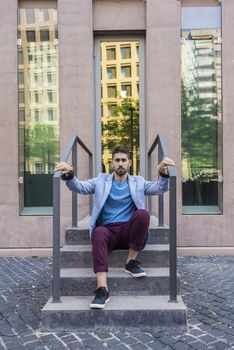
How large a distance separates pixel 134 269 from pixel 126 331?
677mm

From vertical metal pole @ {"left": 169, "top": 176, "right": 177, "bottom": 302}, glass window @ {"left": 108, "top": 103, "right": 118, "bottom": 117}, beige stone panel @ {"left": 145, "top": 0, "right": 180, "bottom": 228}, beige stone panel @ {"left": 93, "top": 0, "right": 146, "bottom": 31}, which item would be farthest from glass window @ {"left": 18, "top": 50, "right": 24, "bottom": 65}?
vertical metal pole @ {"left": 169, "top": 176, "right": 177, "bottom": 302}

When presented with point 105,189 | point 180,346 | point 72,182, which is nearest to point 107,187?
point 105,189

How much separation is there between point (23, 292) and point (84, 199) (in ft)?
7.68

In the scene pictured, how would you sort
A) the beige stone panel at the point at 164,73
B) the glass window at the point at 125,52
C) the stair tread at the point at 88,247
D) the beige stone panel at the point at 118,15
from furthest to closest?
the glass window at the point at 125,52, the beige stone panel at the point at 118,15, the beige stone panel at the point at 164,73, the stair tread at the point at 88,247

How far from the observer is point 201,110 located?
7656 millimetres

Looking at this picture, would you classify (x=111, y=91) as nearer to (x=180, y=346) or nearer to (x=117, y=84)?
(x=117, y=84)

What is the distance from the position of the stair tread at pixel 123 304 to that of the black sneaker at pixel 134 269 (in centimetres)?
21

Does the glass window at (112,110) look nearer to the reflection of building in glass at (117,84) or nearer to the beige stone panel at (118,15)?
the reflection of building in glass at (117,84)

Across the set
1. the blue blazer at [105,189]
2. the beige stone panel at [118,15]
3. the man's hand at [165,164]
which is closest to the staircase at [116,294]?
the blue blazer at [105,189]

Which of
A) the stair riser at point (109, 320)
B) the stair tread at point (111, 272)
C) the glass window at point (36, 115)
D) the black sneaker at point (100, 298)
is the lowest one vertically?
the stair riser at point (109, 320)

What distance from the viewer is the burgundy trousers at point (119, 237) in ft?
13.9

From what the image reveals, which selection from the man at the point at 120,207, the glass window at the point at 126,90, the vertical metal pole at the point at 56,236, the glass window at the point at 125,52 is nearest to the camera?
the vertical metal pole at the point at 56,236

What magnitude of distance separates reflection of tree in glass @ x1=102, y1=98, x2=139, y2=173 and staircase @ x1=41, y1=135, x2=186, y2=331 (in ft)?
9.12

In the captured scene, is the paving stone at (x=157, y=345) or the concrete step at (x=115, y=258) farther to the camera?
the concrete step at (x=115, y=258)
